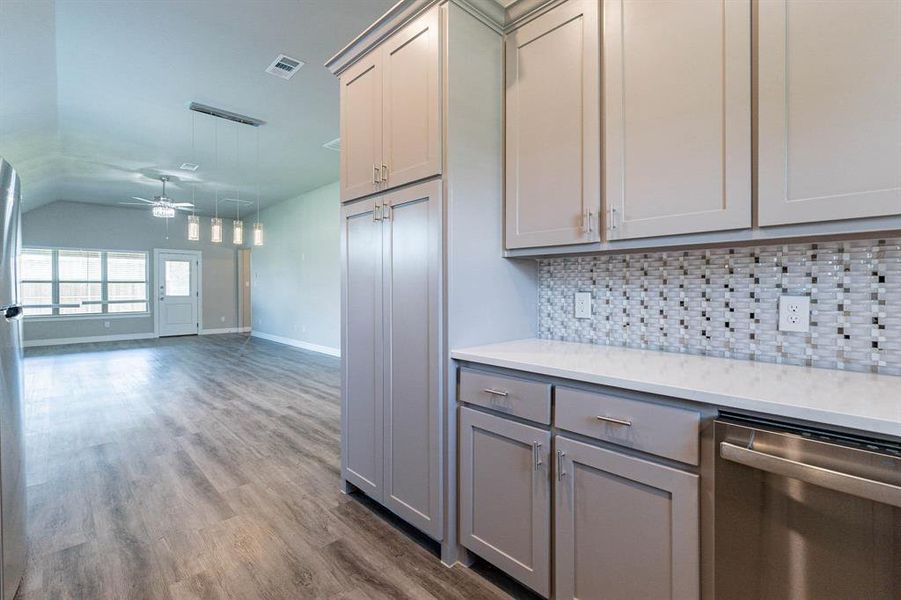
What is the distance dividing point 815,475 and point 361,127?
231 centimetres

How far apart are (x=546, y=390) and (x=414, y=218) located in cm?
98

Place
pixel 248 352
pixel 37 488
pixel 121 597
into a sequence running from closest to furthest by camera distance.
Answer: pixel 121 597
pixel 37 488
pixel 248 352

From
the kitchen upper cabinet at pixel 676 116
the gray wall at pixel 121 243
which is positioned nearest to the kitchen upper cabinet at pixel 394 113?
the kitchen upper cabinet at pixel 676 116

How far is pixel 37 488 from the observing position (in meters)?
2.51

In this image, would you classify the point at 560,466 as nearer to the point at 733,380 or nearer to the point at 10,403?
the point at 733,380

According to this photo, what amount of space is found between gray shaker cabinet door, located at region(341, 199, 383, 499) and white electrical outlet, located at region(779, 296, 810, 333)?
1687mm

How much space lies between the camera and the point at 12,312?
5.43 feet

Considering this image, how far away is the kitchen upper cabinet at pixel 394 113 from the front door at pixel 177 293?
9693 millimetres

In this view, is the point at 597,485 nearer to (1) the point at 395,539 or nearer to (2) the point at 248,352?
(1) the point at 395,539

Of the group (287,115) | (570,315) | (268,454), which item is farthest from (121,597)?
(287,115)

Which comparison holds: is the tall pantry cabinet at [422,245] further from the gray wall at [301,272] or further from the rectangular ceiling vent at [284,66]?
the gray wall at [301,272]

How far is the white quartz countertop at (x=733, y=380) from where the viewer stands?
933mm

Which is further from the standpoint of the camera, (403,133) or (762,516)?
(403,133)

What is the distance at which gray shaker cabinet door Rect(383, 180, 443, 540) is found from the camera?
179 cm
